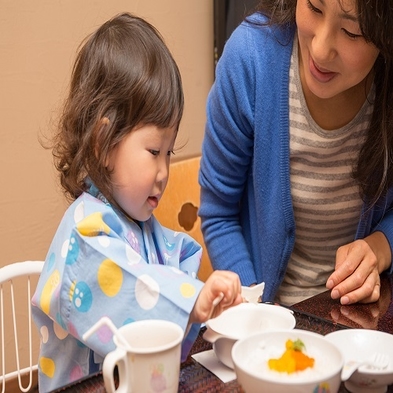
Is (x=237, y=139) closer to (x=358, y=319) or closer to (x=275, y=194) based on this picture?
(x=275, y=194)

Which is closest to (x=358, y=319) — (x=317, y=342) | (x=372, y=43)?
(x=317, y=342)

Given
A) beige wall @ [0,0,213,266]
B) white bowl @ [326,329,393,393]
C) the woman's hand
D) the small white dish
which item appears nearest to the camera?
white bowl @ [326,329,393,393]

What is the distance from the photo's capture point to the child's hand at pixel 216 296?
0.82 metres

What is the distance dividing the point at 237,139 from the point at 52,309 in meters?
0.59

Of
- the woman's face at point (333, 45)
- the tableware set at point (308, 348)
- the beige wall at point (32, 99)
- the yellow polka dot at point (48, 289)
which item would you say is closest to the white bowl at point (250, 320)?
the tableware set at point (308, 348)

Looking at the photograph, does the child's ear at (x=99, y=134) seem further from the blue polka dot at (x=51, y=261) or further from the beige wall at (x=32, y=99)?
the beige wall at (x=32, y=99)

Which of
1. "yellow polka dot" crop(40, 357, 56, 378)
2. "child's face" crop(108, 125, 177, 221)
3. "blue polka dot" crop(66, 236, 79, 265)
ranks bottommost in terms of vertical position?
"yellow polka dot" crop(40, 357, 56, 378)

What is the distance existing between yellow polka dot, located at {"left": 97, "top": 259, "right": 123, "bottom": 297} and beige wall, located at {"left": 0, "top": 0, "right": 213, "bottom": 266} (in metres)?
1.18

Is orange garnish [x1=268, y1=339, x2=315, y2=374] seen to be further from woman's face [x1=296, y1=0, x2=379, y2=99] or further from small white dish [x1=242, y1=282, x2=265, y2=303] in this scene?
Result: woman's face [x1=296, y1=0, x2=379, y2=99]

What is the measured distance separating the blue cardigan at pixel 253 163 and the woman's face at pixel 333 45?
0.49 ft

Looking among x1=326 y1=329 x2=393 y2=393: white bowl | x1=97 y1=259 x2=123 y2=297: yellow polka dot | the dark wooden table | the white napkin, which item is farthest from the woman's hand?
x1=97 y1=259 x2=123 y2=297: yellow polka dot

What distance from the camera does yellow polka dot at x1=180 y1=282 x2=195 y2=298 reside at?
849mm

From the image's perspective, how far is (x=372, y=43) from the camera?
1.09 m

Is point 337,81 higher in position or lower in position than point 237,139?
higher
